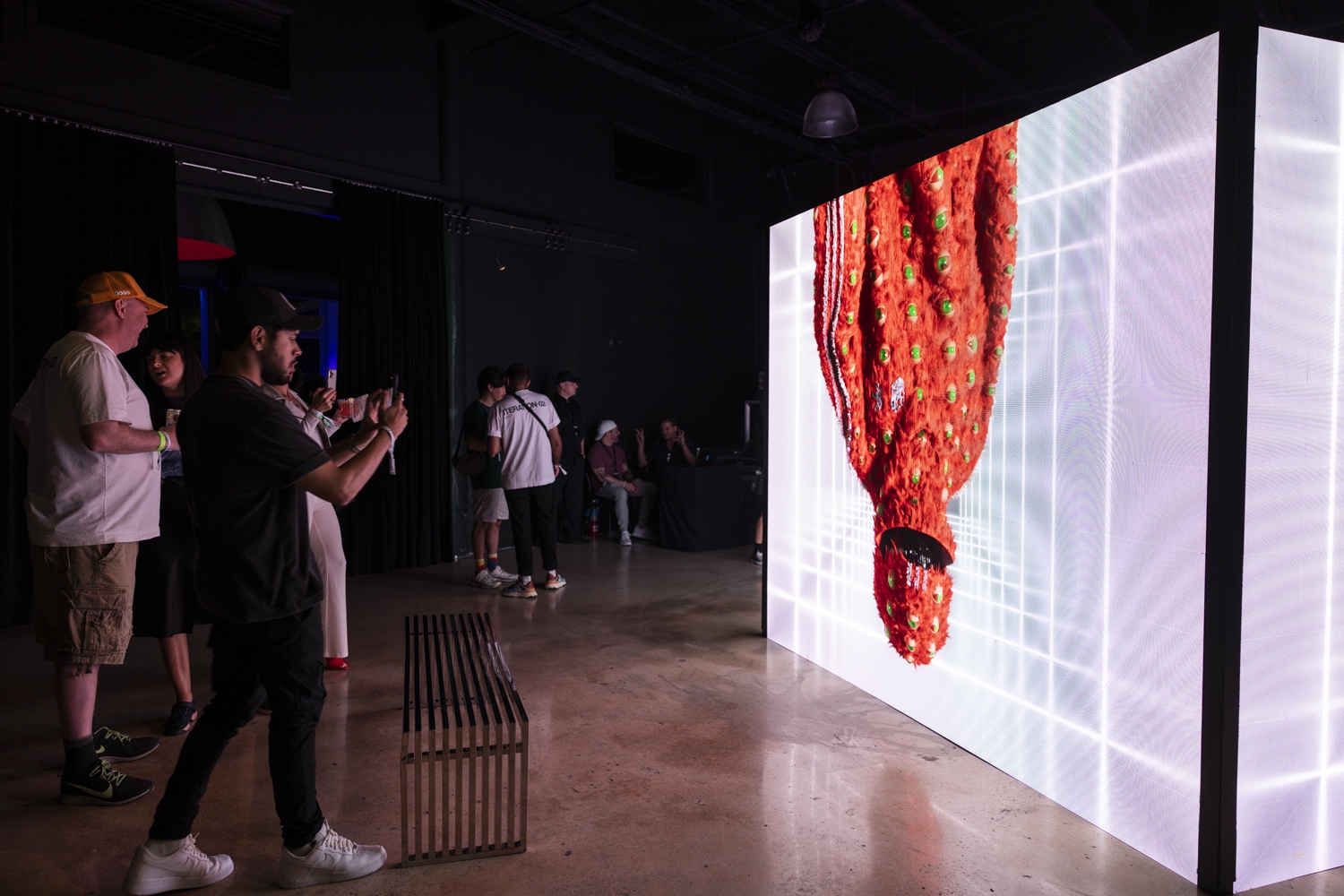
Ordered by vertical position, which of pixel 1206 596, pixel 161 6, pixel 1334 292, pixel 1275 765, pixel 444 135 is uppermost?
pixel 161 6

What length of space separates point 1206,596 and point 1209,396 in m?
0.48

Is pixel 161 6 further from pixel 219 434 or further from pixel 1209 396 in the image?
pixel 1209 396

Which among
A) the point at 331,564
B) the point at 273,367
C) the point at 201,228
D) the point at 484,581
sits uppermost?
the point at 201,228

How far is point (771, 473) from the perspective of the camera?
4254 millimetres

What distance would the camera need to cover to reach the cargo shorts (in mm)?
2465

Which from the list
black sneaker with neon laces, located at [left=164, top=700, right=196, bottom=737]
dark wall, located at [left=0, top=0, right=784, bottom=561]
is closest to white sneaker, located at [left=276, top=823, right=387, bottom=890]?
black sneaker with neon laces, located at [left=164, top=700, right=196, bottom=737]

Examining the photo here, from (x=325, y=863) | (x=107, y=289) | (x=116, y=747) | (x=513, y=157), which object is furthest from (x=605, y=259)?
(x=325, y=863)

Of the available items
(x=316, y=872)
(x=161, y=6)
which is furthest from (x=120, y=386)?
(x=161, y=6)

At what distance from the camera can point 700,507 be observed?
6.88 metres

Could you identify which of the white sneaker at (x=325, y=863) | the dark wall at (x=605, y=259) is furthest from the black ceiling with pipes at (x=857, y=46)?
the white sneaker at (x=325, y=863)

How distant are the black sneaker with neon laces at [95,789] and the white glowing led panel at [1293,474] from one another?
3076 mm

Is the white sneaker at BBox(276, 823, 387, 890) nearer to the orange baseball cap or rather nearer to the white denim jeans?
the orange baseball cap

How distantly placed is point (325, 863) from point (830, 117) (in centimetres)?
584

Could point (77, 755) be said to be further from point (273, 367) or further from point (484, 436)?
point (484, 436)
